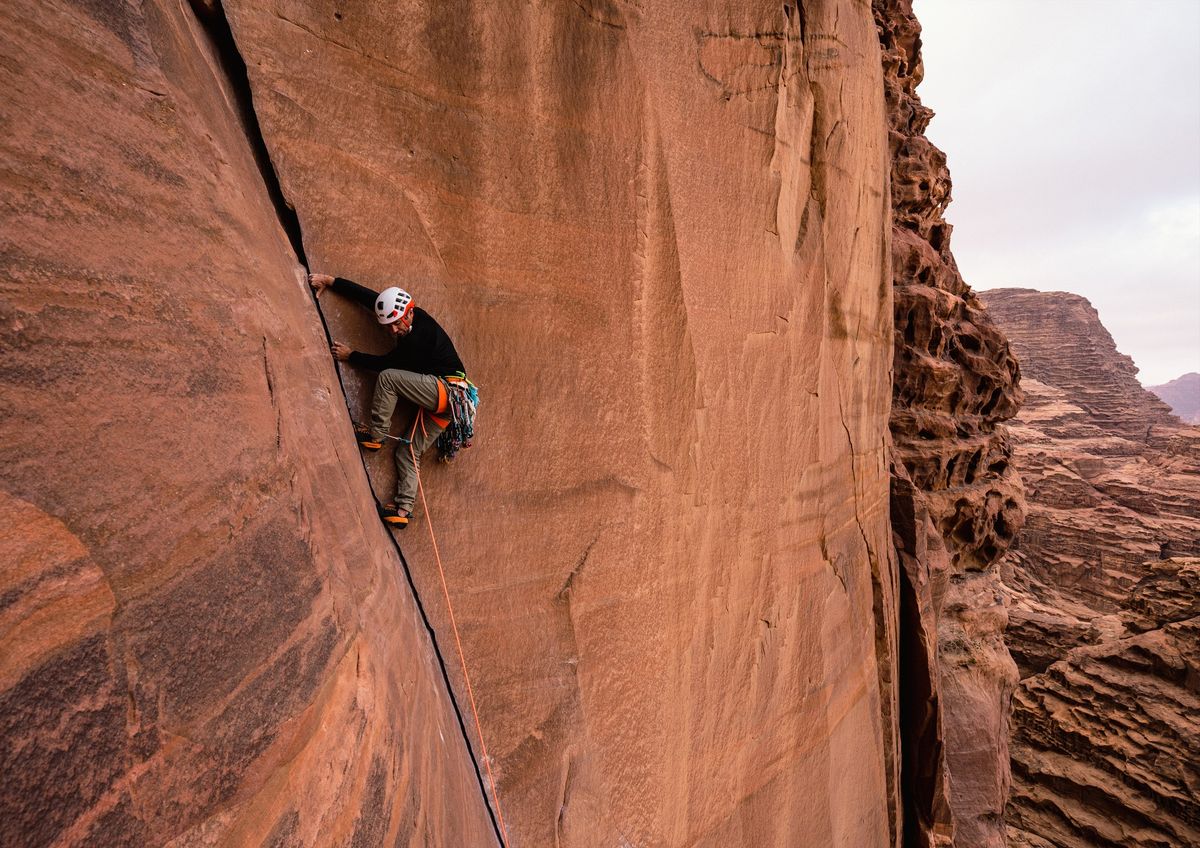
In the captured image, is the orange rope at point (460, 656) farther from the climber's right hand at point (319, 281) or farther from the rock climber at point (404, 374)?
the climber's right hand at point (319, 281)

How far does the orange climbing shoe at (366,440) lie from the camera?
3102 mm

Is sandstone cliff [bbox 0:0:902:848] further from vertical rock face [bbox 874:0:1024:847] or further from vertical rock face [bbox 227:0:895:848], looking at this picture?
vertical rock face [bbox 874:0:1024:847]

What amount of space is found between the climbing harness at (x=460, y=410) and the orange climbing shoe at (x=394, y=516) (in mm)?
462

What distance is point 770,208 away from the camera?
4.80 m

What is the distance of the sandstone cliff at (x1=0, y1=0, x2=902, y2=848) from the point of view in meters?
1.38

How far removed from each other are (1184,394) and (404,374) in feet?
729

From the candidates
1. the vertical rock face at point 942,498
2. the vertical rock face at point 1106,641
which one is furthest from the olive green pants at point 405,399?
the vertical rock face at point 1106,641

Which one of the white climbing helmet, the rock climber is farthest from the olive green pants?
the white climbing helmet

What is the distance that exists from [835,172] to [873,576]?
14.8 ft

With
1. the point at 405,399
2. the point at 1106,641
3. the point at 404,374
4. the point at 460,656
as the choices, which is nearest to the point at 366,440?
the point at 405,399

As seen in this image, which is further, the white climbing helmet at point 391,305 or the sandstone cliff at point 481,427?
the white climbing helmet at point 391,305

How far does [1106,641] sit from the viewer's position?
1466 centimetres

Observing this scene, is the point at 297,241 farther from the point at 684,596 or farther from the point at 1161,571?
the point at 1161,571

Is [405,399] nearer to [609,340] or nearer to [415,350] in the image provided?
[415,350]
